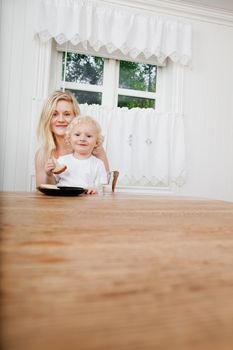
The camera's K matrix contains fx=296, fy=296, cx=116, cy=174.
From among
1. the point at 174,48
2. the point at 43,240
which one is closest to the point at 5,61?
the point at 174,48

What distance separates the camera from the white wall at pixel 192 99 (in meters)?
2.53

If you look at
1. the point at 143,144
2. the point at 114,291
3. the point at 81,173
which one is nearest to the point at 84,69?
the point at 143,144

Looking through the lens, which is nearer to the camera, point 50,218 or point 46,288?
point 46,288

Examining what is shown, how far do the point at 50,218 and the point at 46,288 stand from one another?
0.34 meters

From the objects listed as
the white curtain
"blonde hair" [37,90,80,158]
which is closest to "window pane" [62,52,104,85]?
the white curtain

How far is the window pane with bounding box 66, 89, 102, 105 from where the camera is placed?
2807 millimetres

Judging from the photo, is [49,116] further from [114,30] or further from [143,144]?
[114,30]

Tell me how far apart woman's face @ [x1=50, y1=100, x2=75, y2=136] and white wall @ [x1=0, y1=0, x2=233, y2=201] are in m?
0.51

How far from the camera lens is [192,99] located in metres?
2.99

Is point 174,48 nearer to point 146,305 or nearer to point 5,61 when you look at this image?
point 5,61

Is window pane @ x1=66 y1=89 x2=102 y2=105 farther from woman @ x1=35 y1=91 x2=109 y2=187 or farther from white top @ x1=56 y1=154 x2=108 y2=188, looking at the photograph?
white top @ x1=56 y1=154 x2=108 y2=188

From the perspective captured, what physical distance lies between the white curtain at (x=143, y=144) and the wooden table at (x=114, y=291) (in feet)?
7.53

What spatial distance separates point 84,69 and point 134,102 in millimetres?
581

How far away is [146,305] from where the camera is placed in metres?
0.22
